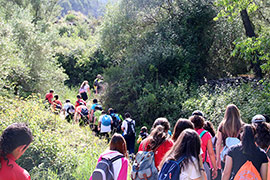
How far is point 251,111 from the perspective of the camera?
9367 mm

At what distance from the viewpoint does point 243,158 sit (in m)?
3.63

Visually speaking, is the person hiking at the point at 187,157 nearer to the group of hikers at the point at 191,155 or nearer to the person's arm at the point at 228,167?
the group of hikers at the point at 191,155

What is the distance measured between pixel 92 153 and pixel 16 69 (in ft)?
25.9

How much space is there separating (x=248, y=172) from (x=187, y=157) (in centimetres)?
92

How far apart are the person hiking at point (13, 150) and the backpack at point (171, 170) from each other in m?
1.57

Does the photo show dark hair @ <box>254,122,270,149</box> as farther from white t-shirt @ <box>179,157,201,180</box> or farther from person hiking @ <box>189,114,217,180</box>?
white t-shirt @ <box>179,157,201,180</box>

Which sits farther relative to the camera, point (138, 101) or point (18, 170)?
point (138, 101)

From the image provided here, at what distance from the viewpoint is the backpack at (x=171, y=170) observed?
10.7 ft

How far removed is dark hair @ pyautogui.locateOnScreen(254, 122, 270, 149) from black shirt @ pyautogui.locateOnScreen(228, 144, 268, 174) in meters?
0.56

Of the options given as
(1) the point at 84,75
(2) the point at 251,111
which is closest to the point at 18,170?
(2) the point at 251,111

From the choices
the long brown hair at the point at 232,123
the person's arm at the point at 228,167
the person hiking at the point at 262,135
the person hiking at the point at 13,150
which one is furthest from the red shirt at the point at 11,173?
the person hiking at the point at 262,135

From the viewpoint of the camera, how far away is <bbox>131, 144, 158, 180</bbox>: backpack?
3.96m

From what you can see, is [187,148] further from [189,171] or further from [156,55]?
[156,55]

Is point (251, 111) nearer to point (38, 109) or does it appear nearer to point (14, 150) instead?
point (38, 109)
